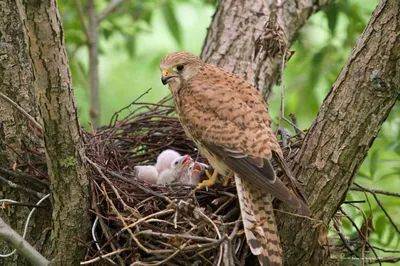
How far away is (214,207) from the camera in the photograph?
13.7ft

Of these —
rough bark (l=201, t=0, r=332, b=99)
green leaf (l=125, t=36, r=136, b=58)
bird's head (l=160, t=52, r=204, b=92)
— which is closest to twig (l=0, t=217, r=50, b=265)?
bird's head (l=160, t=52, r=204, b=92)

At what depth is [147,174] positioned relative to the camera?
4758mm

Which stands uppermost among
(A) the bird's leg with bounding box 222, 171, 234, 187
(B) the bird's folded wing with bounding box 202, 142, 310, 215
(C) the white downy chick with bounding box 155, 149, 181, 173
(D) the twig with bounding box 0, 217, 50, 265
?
(C) the white downy chick with bounding box 155, 149, 181, 173

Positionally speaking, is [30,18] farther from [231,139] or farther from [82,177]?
[231,139]

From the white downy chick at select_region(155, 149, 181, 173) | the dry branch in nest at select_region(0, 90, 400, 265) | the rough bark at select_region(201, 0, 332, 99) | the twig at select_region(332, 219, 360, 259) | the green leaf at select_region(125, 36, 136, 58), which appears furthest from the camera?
the green leaf at select_region(125, 36, 136, 58)

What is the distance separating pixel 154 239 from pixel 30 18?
4.13 ft

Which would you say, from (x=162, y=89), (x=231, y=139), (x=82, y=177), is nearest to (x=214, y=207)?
(x=231, y=139)

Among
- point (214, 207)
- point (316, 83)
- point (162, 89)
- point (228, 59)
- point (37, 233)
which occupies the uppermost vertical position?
point (162, 89)

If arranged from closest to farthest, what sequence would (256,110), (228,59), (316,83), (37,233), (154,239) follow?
(154,239)
(37,233)
(256,110)
(228,59)
(316,83)

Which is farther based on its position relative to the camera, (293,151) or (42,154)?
(293,151)

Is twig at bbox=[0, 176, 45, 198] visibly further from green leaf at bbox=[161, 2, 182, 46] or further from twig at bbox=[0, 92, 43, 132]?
green leaf at bbox=[161, 2, 182, 46]

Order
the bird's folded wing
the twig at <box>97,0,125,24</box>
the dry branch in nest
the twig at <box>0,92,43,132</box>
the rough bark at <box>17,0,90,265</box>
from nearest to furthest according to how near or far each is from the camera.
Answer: the rough bark at <box>17,0,90,265</box> → the bird's folded wing → the dry branch in nest → the twig at <box>0,92,43,132</box> → the twig at <box>97,0,125,24</box>

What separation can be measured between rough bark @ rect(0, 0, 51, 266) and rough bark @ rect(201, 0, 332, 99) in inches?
72.4

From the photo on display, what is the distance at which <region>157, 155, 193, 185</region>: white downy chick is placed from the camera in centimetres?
469
